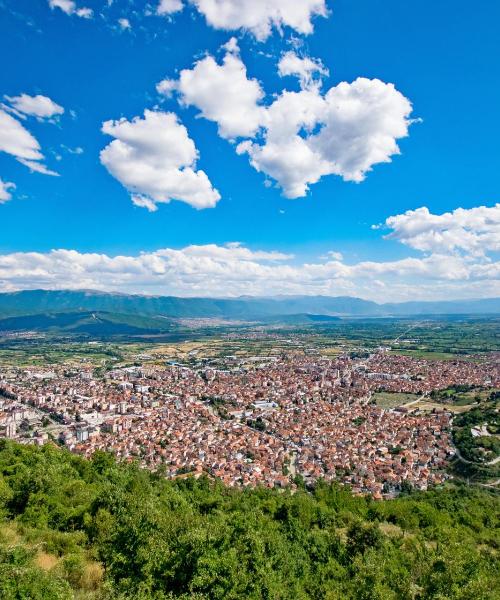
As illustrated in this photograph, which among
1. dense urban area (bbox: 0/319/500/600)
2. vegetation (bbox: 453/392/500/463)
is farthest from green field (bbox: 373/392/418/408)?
vegetation (bbox: 453/392/500/463)

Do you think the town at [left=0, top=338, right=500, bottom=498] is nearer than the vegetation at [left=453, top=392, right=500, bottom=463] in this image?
Yes

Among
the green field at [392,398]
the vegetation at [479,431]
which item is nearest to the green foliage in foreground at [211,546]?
the vegetation at [479,431]

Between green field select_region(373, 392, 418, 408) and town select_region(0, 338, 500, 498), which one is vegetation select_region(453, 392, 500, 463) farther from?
green field select_region(373, 392, 418, 408)

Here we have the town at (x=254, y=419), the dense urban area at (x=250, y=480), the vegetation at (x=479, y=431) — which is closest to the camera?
the dense urban area at (x=250, y=480)

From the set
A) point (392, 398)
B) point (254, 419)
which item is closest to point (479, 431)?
point (392, 398)

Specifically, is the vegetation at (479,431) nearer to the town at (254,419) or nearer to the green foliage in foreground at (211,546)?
the town at (254,419)

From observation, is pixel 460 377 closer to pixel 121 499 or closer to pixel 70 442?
pixel 70 442
